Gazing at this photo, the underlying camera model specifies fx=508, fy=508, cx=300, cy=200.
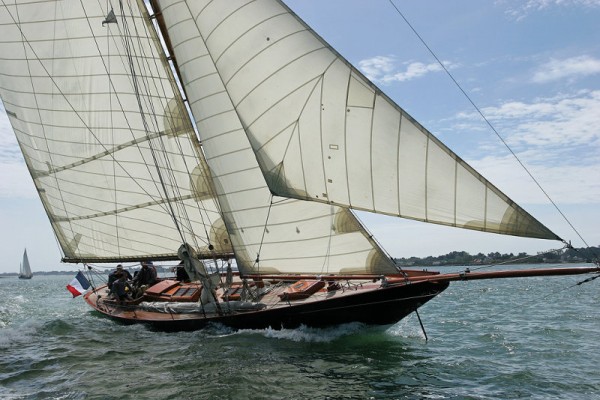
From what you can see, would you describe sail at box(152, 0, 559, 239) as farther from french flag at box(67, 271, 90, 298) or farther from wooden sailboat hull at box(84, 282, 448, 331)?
french flag at box(67, 271, 90, 298)

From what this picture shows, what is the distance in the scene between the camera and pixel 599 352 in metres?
13.0

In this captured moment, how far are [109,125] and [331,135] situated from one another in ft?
34.7

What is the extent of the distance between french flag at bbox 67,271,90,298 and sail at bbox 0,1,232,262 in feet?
14.2

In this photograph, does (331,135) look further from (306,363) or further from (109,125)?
(109,125)

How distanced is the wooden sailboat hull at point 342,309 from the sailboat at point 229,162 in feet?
0.15

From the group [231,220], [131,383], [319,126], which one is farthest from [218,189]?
Answer: [131,383]

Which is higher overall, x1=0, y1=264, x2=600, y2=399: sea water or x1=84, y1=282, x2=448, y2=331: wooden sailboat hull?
x1=84, y1=282, x2=448, y2=331: wooden sailboat hull

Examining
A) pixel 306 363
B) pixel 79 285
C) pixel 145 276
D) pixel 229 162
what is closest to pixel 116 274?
pixel 145 276

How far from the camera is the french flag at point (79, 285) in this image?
22.9 meters

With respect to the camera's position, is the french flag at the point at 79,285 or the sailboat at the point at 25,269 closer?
the french flag at the point at 79,285

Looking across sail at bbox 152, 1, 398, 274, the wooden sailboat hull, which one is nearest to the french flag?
the wooden sailboat hull

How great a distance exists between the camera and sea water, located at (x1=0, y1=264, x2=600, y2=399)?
31.2 ft

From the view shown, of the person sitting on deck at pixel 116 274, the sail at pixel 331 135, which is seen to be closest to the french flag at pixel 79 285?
the person sitting on deck at pixel 116 274

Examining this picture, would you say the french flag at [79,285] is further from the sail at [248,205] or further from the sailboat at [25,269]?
the sailboat at [25,269]
